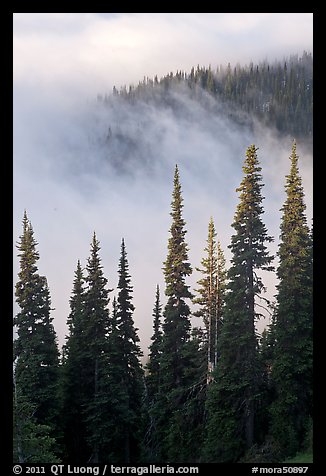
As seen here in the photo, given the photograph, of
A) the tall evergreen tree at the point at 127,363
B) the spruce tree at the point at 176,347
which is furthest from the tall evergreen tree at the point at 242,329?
the tall evergreen tree at the point at 127,363

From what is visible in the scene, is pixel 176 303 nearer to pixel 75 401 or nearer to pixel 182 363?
pixel 182 363

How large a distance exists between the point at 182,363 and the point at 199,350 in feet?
4.87

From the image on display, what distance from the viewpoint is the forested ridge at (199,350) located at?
23234 mm

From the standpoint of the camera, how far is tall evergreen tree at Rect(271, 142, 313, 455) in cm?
2256

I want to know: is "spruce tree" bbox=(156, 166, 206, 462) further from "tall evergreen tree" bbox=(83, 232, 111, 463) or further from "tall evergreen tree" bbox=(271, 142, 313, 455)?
"tall evergreen tree" bbox=(271, 142, 313, 455)

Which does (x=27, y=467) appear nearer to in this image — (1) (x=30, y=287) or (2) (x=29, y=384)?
(2) (x=29, y=384)

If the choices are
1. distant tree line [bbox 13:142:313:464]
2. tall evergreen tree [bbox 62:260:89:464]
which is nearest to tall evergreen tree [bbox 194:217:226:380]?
distant tree line [bbox 13:142:313:464]

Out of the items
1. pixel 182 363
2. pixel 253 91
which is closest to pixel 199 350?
pixel 182 363

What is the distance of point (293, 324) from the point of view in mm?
23312

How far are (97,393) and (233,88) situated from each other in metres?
23.6

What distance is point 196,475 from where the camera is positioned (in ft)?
45.7

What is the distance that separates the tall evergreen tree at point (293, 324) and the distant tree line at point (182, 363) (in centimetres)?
6

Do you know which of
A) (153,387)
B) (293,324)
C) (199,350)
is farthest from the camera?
(153,387)

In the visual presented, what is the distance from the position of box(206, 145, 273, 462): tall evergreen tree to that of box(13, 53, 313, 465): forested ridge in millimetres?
72
